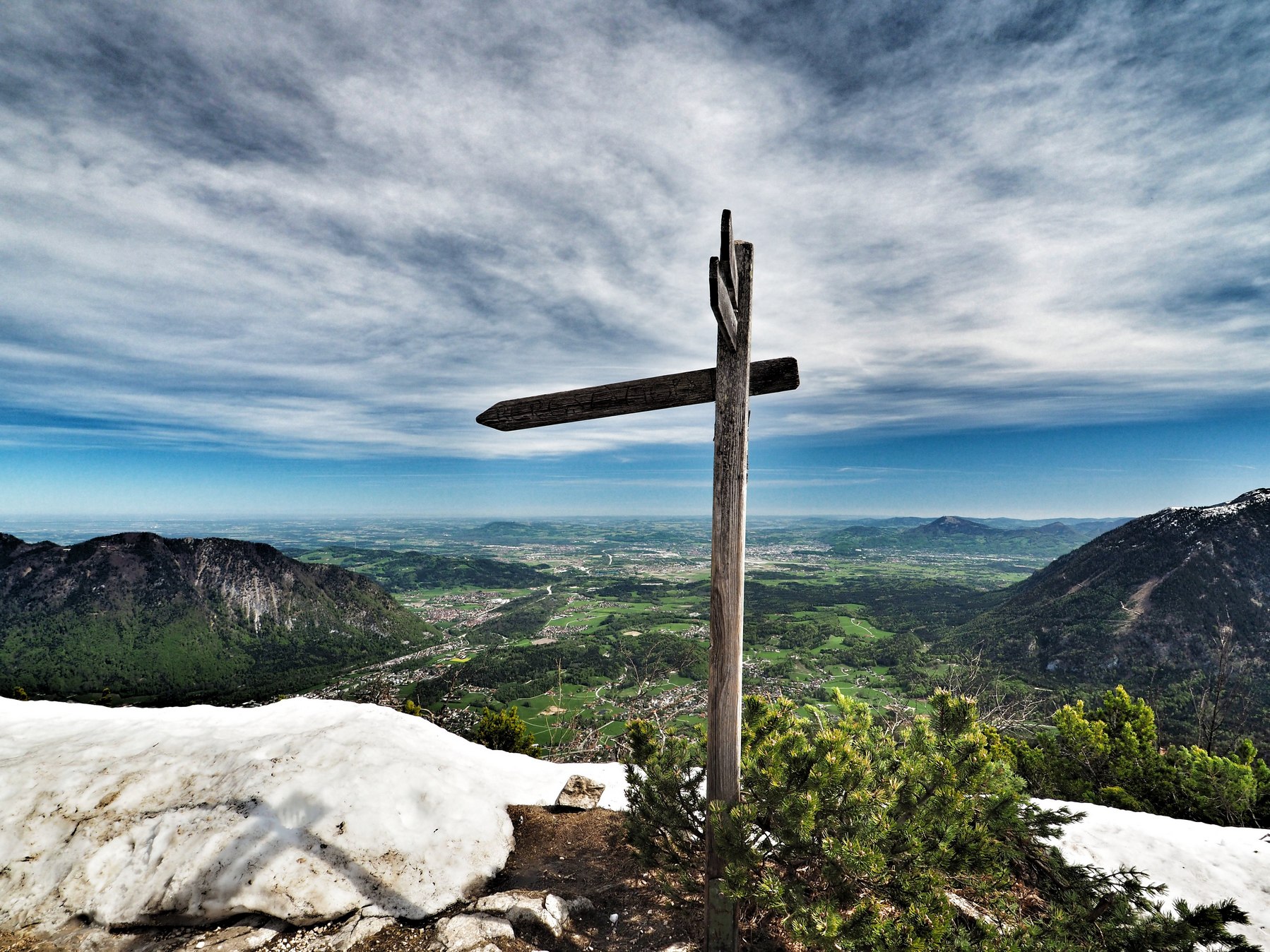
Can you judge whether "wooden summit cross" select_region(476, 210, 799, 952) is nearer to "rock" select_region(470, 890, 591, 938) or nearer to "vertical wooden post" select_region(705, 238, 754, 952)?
"vertical wooden post" select_region(705, 238, 754, 952)

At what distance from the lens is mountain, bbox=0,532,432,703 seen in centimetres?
6925

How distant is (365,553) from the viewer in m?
169

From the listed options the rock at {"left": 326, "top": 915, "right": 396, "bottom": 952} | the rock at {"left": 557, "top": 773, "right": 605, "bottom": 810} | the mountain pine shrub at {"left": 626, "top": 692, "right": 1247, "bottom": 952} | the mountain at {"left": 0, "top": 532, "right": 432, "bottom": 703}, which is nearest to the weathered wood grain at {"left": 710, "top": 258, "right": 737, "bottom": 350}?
the mountain pine shrub at {"left": 626, "top": 692, "right": 1247, "bottom": 952}

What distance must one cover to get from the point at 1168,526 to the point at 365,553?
215898 millimetres

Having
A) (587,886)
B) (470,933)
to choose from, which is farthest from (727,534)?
(587,886)

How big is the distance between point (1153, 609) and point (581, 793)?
10195 cm

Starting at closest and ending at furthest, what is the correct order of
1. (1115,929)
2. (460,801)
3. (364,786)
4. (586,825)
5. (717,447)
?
(1115,929), (717,447), (364,786), (460,801), (586,825)

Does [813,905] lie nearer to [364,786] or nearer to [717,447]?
[717,447]

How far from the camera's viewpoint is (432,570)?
145m

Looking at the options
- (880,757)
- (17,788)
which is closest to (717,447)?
(880,757)

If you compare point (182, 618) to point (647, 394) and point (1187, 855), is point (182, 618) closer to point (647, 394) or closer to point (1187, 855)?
point (647, 394)

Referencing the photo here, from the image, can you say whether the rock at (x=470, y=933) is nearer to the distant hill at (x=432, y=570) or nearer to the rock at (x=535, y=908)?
the rock at (x=535, y=908)

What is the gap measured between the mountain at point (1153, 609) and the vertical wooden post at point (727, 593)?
46383 mm

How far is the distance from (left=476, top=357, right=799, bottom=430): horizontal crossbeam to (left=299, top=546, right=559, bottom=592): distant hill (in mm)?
126014
